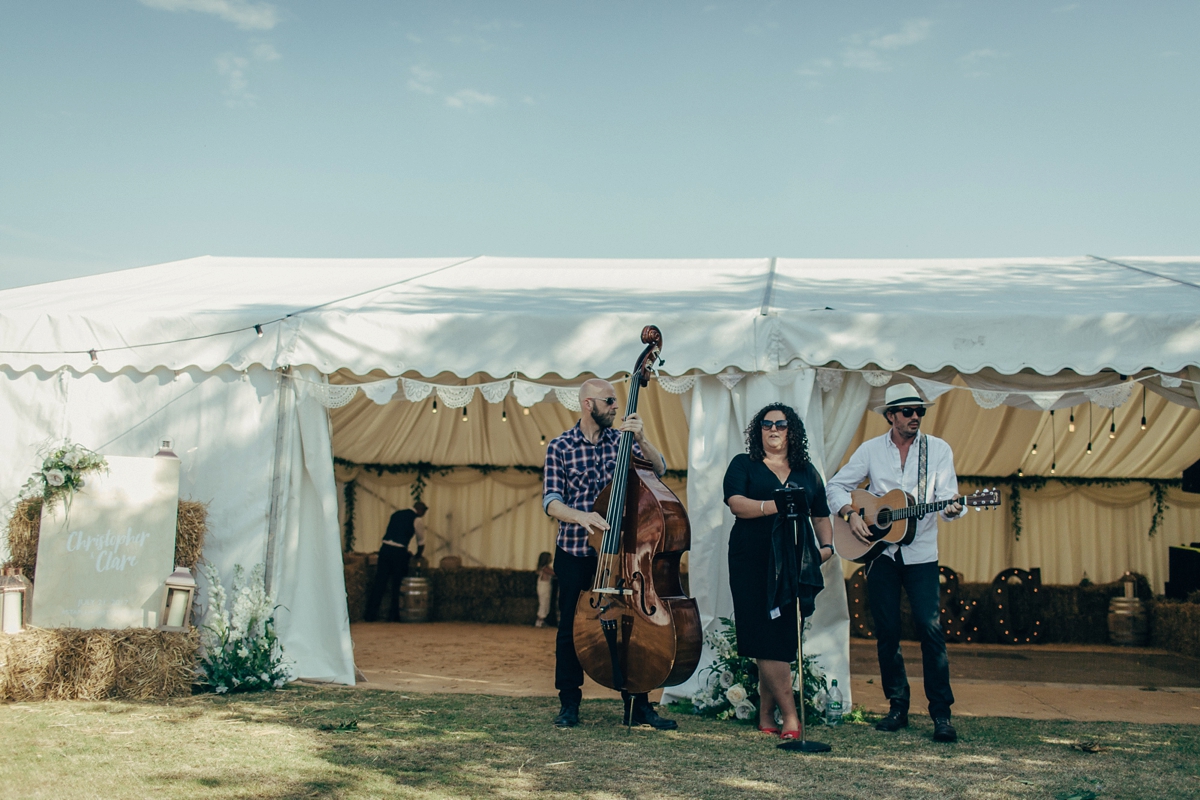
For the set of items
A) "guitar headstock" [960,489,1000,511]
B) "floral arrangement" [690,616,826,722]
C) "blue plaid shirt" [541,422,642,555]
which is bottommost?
"floral arrangement" [690,616,826,722]

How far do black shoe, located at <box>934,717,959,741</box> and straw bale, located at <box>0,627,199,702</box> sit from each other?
12.4ft

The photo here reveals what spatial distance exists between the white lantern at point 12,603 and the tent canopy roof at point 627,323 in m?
1.27

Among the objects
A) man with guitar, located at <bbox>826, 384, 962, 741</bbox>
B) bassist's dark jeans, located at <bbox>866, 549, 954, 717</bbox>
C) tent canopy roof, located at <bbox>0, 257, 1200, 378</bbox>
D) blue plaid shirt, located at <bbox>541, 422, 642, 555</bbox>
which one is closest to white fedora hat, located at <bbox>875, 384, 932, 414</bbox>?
man with guitar, located at <bbox>826, 384, 962, 741</bbox>

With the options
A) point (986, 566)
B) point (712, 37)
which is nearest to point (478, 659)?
point (986, 566)

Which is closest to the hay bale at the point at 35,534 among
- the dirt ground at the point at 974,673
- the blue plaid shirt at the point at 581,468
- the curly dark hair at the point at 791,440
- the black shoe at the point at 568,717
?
the dirt ground at the point at 974,673

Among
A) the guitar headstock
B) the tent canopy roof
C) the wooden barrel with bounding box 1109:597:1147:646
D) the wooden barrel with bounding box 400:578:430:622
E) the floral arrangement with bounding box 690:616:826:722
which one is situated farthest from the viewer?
the wooden barrel with bounding box 400:578:430:622

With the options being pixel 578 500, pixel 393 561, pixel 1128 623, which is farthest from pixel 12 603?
pixel 1128 623


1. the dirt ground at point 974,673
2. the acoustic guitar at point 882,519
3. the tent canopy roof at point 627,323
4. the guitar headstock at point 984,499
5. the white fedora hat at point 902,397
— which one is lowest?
the dirt ground at point 974,673

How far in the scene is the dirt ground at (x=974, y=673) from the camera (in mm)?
4820

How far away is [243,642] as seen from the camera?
470 centimetres

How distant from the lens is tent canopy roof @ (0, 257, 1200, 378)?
4.45 m

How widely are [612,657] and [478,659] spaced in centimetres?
315

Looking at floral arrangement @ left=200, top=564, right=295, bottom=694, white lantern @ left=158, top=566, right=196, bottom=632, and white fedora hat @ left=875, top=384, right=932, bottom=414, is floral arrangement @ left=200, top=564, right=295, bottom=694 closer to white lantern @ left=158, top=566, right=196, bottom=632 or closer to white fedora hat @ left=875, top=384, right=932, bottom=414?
white lantern @ left=158, top=566, right=196, bottom=632

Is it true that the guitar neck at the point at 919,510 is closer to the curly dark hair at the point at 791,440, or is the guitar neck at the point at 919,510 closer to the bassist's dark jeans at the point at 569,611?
the curly dark hair at the point at 791,440
